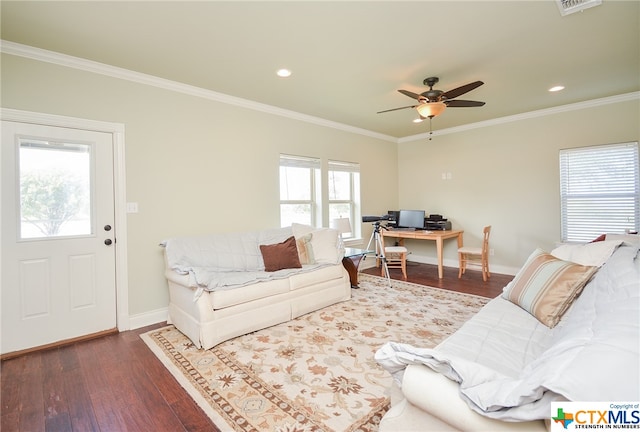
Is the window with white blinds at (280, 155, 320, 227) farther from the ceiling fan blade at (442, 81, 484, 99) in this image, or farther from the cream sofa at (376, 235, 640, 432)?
the cream sofa at (376, 235, 640, 432)

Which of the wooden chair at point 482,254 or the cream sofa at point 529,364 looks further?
the wooden chair at point 482,254

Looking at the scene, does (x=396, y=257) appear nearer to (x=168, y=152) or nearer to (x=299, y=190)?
(x=299, y=190)

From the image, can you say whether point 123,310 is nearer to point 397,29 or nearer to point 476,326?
point 476,326

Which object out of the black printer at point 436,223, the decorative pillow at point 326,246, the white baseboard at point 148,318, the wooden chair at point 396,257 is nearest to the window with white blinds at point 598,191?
the black printer at point 436,223

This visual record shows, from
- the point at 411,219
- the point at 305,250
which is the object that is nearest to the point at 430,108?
the point at 305,250

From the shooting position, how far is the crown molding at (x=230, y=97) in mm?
2555

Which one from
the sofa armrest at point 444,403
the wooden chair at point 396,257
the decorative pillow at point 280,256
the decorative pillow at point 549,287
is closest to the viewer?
the sofa armrest at point 444,403

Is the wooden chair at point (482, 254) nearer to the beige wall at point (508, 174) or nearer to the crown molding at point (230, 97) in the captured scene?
the beige wall at point (508, 174)

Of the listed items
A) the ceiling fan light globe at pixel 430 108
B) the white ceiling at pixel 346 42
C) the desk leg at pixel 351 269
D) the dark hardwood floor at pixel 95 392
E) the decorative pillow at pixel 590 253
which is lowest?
the dark hardwood floor at pixel 95 392

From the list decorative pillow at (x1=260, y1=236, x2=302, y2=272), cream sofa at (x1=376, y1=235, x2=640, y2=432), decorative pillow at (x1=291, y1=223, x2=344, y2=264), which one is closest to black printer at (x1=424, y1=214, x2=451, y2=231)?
decorative pillow at (x1=291, y1=223, x2=344, y2=264)

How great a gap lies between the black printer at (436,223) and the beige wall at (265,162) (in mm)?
303

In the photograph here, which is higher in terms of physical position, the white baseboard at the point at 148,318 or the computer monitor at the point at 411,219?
the computer monitor at the point at 411,219

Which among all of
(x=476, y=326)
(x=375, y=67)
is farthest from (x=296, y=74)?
(x=476, y=326)

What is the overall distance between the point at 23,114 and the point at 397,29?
10.4ft
